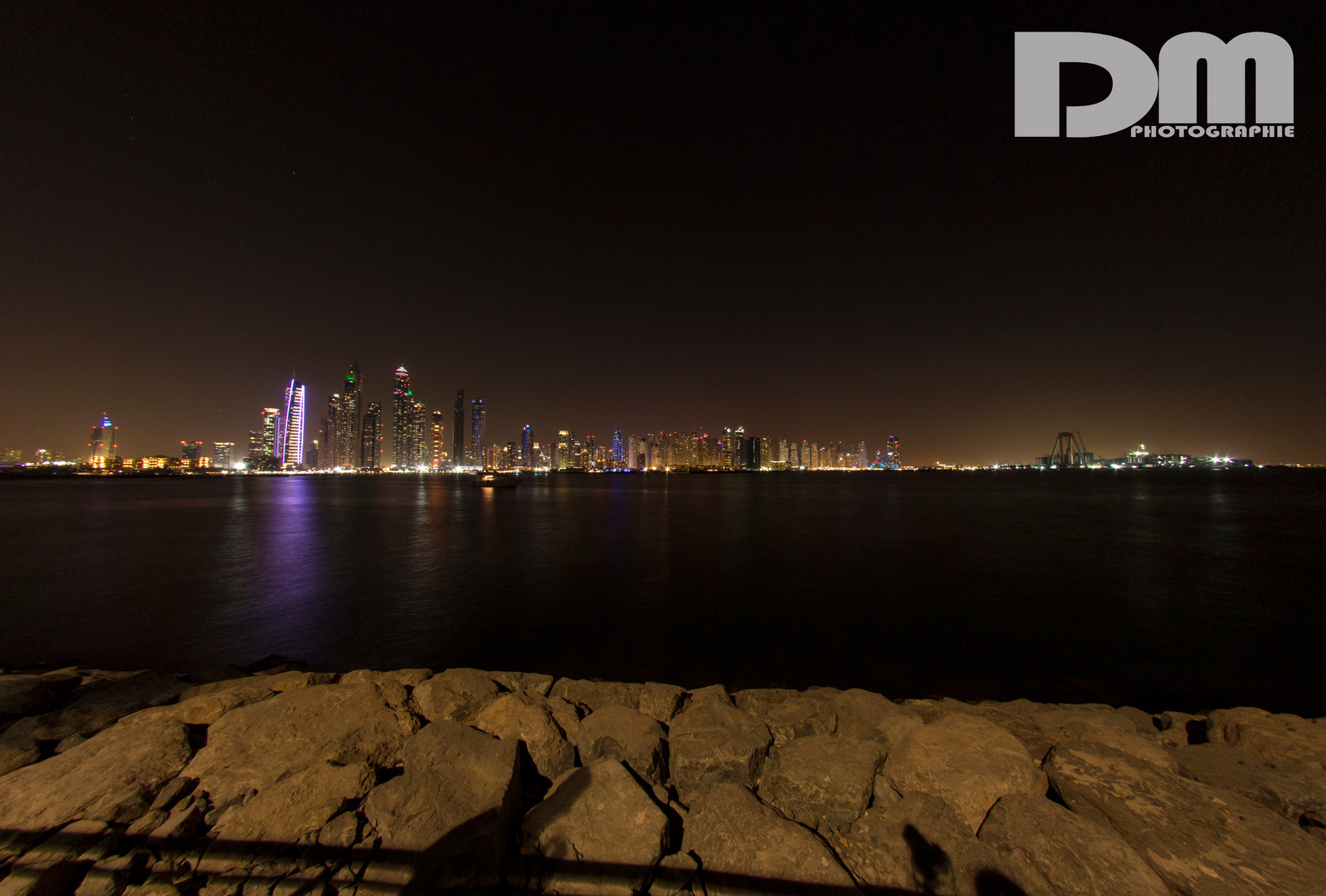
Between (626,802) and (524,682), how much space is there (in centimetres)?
331

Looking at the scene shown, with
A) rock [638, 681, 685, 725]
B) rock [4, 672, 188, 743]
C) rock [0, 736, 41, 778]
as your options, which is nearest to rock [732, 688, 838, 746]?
rock [638, 681, 685, 725]

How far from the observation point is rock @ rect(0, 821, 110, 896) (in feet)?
9.59

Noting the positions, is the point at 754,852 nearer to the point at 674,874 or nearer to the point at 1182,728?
the point at 674,874

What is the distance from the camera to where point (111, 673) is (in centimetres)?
712

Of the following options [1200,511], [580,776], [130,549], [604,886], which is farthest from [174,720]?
[1200,511]

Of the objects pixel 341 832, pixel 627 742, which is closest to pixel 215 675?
pixel 341 832

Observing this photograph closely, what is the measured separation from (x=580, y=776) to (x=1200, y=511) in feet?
191

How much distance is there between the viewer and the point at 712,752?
13.9ft

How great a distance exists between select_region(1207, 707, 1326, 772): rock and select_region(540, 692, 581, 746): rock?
21.1 feet

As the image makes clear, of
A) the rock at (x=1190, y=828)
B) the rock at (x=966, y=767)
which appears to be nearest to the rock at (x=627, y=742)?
the rock at (x=966, y=767)

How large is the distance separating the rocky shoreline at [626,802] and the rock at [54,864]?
13 millimetres

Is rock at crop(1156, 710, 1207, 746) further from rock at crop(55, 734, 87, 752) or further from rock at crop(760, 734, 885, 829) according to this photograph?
rock at crop(55, 734, 87, 752)

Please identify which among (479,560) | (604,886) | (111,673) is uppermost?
(604,886)

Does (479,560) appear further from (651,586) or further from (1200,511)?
(1200,511)
